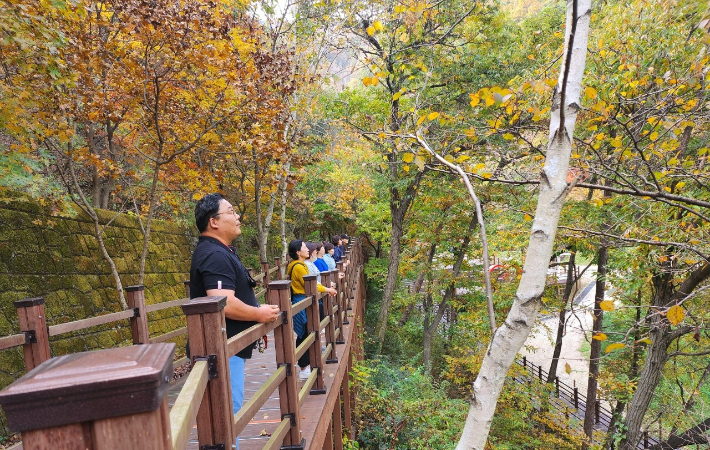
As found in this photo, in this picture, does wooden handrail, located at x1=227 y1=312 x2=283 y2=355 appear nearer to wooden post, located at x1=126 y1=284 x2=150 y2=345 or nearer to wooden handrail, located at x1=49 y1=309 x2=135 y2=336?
wooden handrail, located at x1=49 y1=309 x2=135 y2=336

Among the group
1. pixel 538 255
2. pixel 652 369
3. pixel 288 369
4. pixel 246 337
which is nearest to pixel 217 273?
pixel 246 337

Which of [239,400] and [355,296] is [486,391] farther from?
[355,296]

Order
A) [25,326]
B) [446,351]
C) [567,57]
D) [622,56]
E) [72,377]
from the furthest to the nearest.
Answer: [446,351]
[622,56]
[25,326]
[567,57]
[72,377]

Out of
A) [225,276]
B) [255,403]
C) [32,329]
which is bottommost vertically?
[255,403]

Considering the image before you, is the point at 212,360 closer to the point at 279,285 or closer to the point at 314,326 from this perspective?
the point at 279,285

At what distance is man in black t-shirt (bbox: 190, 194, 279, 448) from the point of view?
210cm

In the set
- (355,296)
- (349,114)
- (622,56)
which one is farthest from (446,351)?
(622,56)

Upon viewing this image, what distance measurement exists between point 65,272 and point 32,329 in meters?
4.10

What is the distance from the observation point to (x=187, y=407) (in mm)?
1015

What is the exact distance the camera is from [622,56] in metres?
4.25

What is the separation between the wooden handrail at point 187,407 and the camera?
876 mm

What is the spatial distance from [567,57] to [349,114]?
9.48m

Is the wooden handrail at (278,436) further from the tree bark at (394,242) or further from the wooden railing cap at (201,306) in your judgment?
the tree bark at (394,242)

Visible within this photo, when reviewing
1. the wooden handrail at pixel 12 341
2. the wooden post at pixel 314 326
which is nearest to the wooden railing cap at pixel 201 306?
the wooden handrail at pixel 12 341
